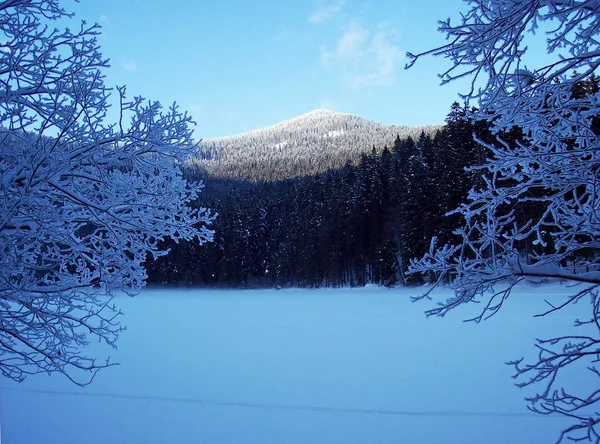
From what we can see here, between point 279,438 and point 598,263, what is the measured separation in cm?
400

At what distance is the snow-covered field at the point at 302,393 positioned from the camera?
5098mm

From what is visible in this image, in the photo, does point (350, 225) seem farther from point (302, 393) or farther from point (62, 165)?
point (62, 165)

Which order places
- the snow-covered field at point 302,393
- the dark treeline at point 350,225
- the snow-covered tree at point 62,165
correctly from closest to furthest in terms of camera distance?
the snow-covered tree at point 62,165
the snow-covered field at point 302,393
the dark treeline at point 350,225

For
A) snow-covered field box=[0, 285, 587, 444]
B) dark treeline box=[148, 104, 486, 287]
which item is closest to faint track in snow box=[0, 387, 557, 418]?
snow-covered field box=[0, 285, 587, 444]

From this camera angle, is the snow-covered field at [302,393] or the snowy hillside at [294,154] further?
the snowy hillside at [294,154]

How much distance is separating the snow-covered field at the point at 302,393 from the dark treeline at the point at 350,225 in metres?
11.6

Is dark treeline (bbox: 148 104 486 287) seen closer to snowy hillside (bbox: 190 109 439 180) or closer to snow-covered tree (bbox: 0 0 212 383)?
snow-covered tree (bbox: 0 0 212 383)

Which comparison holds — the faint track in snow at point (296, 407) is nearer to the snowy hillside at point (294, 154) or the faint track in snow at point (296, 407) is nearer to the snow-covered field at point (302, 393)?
the snow-covered field at point (302, 393)

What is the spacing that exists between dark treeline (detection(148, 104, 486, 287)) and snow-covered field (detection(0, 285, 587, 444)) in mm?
11648

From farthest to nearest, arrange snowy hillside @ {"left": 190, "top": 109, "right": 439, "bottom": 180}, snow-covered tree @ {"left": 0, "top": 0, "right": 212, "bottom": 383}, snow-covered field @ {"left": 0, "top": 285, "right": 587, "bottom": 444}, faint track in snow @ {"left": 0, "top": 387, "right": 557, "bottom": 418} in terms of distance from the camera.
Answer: snowy hillside @ {"left": 190, "top": 109, "right": 439, "bottom": 180}
faint track in snow @ {"left": 0, "top": 387, "right": 557, "bottom": 418}
snow-covered field @ {"left": 0, "top": 285, "right": 587, "bottom": 444}
snow-covered tree @ {"left": 0, "top": 0, "right": 212, "bottom": 383}

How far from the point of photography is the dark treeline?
27.1 meters

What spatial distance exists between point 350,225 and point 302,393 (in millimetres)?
27651

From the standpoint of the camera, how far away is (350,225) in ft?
110

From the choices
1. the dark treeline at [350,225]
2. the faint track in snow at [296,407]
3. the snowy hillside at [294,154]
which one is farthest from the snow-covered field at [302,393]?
the snowy hillside at [294,154]
